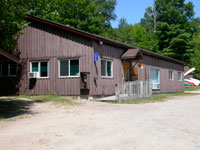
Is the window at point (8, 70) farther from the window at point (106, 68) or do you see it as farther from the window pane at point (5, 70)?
the window at point (106, 68)

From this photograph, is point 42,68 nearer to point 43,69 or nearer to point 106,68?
point 43,69

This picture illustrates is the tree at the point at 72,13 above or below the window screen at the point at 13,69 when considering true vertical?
above

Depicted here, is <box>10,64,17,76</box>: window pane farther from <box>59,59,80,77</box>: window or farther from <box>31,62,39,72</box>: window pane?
<box>59,59,80,77</box>: window

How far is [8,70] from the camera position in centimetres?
1864

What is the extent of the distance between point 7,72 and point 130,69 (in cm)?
903

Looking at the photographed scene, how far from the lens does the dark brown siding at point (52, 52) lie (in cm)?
1564

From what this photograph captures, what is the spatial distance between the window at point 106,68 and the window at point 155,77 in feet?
23.7

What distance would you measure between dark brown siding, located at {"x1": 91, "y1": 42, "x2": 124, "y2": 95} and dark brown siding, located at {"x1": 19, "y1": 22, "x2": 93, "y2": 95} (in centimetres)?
61

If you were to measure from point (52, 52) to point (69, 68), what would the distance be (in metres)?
1.83

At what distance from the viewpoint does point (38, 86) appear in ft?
56.3

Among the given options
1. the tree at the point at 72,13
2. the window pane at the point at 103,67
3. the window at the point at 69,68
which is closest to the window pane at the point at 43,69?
the window at the point at 69,68

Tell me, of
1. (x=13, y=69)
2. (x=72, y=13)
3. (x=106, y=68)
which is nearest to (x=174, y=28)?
(x=72, y=13)

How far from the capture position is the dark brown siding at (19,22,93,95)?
15.6 metres

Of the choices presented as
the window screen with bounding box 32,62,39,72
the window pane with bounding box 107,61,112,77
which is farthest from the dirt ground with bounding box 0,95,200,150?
the window screen with bounding box 32,62,39,72
